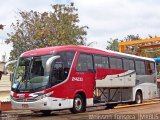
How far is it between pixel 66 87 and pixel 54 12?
17851 mm

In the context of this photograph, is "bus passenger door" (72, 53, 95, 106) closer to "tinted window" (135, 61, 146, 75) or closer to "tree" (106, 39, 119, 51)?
"tinted window" (135, 61, 146, 75)

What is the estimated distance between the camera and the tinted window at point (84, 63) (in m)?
18.7

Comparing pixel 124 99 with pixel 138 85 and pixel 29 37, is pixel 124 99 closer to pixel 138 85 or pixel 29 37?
pixel 138 85

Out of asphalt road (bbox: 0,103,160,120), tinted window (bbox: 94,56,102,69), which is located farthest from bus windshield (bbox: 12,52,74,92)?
tinted window (bbox: 94,56,102,69)

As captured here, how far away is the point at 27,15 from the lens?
114 feet

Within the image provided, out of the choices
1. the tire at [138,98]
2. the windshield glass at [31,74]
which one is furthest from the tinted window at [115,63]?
the windshield glass at [31,74]

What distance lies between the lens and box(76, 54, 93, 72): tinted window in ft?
61.3

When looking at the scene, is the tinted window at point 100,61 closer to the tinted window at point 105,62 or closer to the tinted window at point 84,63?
the tinted window at point 105,62

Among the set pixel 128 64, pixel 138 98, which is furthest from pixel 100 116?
pixel 138 98

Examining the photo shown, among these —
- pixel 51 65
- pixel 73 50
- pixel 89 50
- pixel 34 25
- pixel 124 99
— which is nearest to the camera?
pixel 51 65

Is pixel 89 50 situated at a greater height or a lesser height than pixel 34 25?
lesser

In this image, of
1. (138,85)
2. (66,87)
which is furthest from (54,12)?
(66,87)

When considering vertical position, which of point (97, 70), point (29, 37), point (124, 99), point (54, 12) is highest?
point (54, 12)

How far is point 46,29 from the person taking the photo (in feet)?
109
